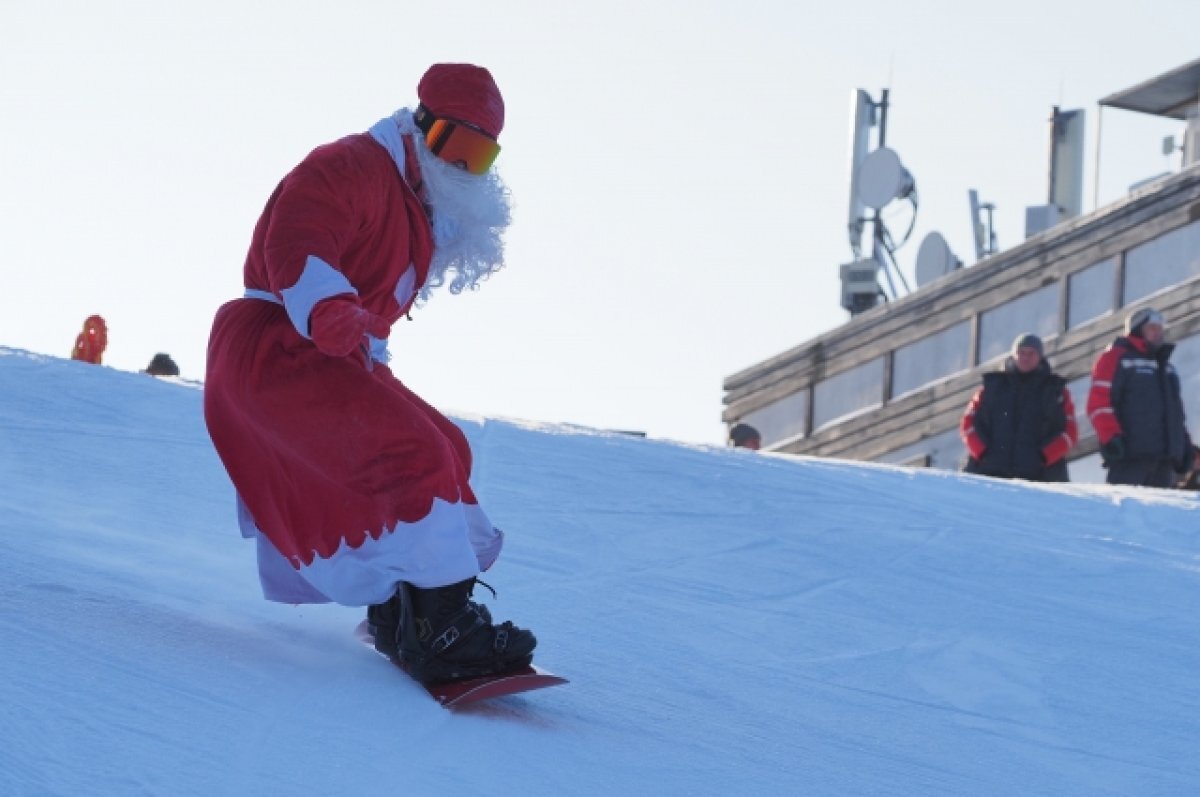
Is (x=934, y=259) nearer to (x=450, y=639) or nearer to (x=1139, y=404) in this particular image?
(x=1139, y=404)

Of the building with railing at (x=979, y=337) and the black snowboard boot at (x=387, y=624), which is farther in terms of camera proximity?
the building with railing at (x=979, y=337)

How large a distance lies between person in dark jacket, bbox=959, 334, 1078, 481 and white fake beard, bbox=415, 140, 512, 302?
6081mm

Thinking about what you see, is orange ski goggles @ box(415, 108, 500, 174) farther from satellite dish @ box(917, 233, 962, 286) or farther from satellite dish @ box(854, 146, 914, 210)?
satellite dish @ box(854, 146, 914, 210)

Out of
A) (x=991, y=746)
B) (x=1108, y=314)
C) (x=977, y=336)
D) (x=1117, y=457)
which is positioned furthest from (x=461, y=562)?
(x=977, y=336)

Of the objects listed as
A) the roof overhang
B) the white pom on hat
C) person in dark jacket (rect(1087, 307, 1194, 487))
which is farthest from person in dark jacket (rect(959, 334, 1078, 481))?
the roof overhang

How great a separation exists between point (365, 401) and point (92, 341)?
9.62m

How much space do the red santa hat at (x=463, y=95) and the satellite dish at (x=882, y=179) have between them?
17.8 meters

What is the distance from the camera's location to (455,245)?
188 inches

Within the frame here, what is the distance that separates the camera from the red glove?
4.25 meters

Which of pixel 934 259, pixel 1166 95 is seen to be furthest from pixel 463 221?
pixel 1166 95

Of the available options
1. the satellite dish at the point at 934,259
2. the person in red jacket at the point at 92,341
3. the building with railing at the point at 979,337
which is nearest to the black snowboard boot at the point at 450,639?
the person in red jacket at the point at 92,341

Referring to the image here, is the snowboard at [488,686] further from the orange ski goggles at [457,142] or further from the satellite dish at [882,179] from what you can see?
the satellite dish at [882,179]

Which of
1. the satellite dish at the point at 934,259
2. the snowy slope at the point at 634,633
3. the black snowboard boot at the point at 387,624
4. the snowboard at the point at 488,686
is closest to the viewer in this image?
the snowy slope at the point at 634,633

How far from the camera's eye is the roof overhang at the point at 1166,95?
21950mm
